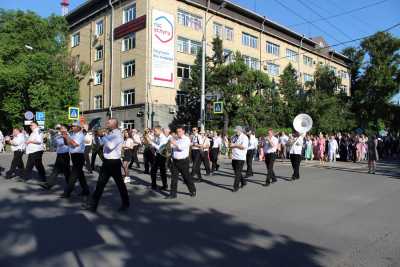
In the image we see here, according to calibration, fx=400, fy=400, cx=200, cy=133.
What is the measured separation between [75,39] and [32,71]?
10643 mm

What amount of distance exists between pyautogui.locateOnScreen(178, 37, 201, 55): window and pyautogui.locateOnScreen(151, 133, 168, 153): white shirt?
26.0 metres

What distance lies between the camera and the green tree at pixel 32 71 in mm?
34781

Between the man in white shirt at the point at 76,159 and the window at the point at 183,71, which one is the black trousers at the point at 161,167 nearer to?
the man in white shirt at the point at 76,159

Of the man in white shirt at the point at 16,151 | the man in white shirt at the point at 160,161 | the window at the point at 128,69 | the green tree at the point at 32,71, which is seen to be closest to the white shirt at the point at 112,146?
the man in white shirt at the point at 160,161

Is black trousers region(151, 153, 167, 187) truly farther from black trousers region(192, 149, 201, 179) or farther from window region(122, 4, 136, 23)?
window region(122, 4, 136, 23)

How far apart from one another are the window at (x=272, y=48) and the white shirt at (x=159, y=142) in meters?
37.7

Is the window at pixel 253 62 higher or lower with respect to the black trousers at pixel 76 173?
higher

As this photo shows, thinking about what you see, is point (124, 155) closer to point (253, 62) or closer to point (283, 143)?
point (283, 143)

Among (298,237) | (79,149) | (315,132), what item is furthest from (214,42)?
(298,237)

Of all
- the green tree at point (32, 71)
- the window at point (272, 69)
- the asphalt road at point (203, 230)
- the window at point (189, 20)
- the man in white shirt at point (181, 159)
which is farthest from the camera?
the window at point (272, 69)

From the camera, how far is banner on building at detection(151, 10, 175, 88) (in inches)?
1323

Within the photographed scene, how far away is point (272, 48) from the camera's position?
47000 mm

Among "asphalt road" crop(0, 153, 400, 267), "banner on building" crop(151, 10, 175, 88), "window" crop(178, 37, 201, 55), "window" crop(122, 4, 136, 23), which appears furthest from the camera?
"window" crop(178, 37, 201, 55)

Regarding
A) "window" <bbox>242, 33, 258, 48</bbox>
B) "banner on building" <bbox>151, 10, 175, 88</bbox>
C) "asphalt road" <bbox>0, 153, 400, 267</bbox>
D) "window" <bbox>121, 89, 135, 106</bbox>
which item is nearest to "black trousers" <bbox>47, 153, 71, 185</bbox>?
"asphalt road" <bbox>0, 153, 400, 267</bbox>
